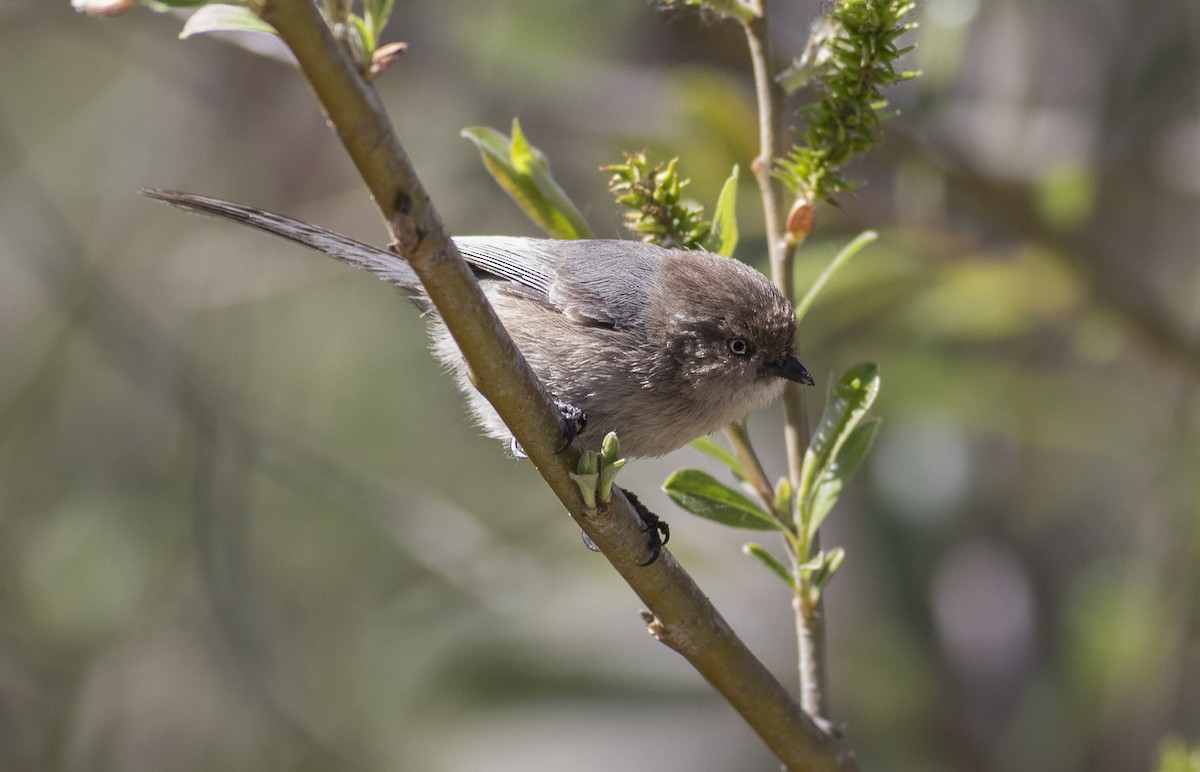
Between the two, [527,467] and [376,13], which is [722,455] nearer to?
[376,13]

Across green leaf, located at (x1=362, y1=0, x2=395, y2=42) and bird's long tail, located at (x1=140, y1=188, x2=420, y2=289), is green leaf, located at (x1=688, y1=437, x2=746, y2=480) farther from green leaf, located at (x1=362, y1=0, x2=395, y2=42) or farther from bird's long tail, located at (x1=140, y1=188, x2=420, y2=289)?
green leaf, located at (x1=362, y1=0, x2=395, y2=42)

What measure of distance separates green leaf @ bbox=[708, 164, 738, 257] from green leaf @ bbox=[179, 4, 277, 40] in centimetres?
84

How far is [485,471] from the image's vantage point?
658cm

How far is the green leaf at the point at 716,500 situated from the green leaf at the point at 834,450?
58 millimetres

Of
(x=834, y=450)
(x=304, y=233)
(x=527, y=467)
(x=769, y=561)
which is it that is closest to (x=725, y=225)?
(x=834, y=450)

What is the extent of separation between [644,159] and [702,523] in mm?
4039

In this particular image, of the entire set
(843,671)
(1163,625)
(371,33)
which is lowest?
(843,671)

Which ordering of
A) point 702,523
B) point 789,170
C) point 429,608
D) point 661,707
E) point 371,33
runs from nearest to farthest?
point 371,33
point 789,170
point 429,608
point 661,707
point 702,523

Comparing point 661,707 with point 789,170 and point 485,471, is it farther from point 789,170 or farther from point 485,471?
point 789,170

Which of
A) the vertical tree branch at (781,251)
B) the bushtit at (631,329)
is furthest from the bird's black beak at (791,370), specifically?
the vertical tree branch at (781,251)

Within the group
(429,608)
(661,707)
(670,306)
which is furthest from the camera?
(661,707)

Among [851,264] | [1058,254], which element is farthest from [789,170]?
[1058,254]

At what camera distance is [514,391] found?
156 cm

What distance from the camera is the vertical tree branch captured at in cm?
178
